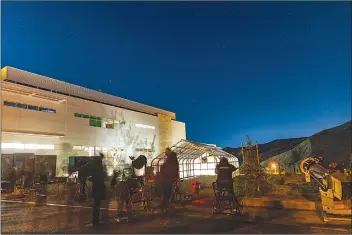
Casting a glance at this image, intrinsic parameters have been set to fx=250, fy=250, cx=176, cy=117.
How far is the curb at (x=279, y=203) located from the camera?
6.66 meters

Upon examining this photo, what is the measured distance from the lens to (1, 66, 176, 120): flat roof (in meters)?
20.6

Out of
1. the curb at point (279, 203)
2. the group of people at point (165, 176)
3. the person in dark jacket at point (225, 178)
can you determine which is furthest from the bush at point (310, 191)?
the group of people at point (165, 176)

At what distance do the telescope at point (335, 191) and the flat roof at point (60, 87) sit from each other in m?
22.7

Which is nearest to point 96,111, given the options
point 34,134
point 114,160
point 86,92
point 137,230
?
point 86,92

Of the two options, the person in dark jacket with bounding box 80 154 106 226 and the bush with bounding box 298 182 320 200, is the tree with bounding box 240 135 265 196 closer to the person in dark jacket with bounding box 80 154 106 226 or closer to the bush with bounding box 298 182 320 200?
the bush with bounding box 298 182 320 200

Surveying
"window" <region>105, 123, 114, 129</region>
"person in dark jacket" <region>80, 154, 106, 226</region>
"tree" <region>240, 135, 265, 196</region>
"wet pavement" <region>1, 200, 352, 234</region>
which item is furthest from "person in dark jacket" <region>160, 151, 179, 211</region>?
"window" <region>105, 123, 114, 129</region>

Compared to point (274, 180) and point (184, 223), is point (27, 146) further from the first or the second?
point (184, 223)

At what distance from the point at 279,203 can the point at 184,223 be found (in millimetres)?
3165

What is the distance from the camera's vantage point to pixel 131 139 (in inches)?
1220

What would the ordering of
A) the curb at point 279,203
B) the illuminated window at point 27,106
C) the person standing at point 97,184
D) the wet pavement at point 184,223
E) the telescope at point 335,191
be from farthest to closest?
the illuminated window at point 27,106 < the curb at point 279,203 < the person standing at point 97,184 < the telescope at point 335,191 < the wet pavement at point 184,223

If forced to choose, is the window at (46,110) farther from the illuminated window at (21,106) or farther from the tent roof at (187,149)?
the tent roof at (187,149)

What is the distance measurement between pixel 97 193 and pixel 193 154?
14.9m

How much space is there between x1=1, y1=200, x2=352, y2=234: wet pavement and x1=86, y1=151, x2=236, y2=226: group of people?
0.45 m

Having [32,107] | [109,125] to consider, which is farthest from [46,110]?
[109,125]
